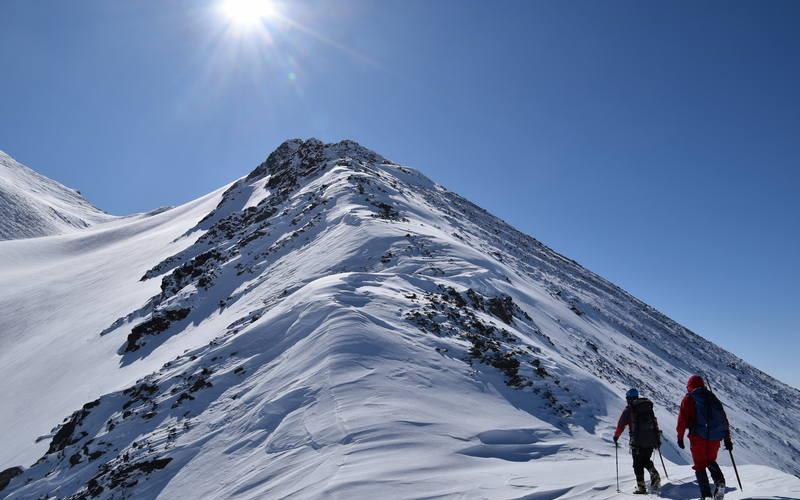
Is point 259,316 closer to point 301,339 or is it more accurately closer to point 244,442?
point 301,339

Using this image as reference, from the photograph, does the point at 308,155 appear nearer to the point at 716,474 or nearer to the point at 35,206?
the point at 716,474

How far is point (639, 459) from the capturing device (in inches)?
283

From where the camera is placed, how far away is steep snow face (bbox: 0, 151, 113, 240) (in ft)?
259

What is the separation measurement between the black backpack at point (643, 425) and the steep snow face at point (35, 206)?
9317cm

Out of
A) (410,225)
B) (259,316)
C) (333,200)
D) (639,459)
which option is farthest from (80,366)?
(639,459)

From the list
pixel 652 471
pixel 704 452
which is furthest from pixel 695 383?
pixel 652 471

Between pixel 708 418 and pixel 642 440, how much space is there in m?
1.08

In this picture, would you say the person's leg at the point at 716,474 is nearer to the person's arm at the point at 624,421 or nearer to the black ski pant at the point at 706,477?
the black ski pant at the point at 706,477

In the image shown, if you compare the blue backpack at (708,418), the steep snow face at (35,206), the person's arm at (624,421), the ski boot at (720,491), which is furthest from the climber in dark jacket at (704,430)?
the steep snow face at (35,206)

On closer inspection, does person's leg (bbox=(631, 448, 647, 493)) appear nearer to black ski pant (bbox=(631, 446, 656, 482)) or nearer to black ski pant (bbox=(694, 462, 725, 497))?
black ski pant (bbox=(631, 446, 656, 482))

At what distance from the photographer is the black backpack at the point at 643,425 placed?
722cm

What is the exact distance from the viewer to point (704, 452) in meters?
6.46

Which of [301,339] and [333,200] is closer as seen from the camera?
[301,339]

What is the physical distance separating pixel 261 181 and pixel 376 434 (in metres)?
50.9
